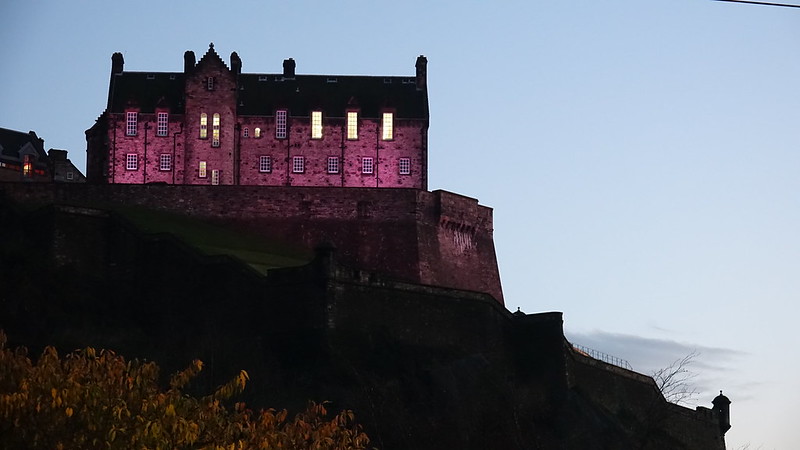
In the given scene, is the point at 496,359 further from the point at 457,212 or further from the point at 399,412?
the point at 457,212

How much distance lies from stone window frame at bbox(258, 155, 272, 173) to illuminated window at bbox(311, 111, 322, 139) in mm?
2480

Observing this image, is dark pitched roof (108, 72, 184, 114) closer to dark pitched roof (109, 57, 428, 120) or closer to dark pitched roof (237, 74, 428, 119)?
dark pitched roof (109, 57, 428, 120)

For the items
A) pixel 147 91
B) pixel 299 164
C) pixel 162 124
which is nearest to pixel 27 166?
pixel 147 91

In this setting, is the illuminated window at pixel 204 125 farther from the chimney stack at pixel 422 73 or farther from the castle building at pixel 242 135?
the chimney stack at pixel 422 73

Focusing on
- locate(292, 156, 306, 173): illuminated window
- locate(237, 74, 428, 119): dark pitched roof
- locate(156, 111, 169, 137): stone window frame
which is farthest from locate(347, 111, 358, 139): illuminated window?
locate(156, 111, 169, 137): stone window frame

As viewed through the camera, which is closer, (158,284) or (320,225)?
(158,284)

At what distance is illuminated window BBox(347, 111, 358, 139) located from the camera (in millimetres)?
81438

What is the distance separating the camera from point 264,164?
8038cm

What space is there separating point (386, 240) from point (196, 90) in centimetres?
1291

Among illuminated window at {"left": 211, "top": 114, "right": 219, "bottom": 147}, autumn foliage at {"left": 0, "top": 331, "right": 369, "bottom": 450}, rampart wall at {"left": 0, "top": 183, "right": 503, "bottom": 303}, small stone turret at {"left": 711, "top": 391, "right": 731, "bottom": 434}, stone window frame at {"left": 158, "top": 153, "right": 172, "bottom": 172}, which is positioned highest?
illuminated window at {"left": 211, "top": 114, "right": 219, "bottom": 147}

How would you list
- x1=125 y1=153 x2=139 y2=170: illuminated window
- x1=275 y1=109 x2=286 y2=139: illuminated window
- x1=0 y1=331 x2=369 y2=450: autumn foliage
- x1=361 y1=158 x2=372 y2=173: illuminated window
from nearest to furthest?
x1=0 y1=331 x2=369 y2=450: autumn foliage, x1=125 y1=153 x2=139 y2=170: illuminated window, x1=361 y1=158 x2=372 y2=173: illuminated window, x1=275 y1=109 x2=286 y2=139: illuminated window

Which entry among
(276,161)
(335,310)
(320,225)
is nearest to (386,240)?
(320,225)

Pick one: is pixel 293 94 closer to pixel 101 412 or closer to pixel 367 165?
pixel 367 165

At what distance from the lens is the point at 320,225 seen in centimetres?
7425
